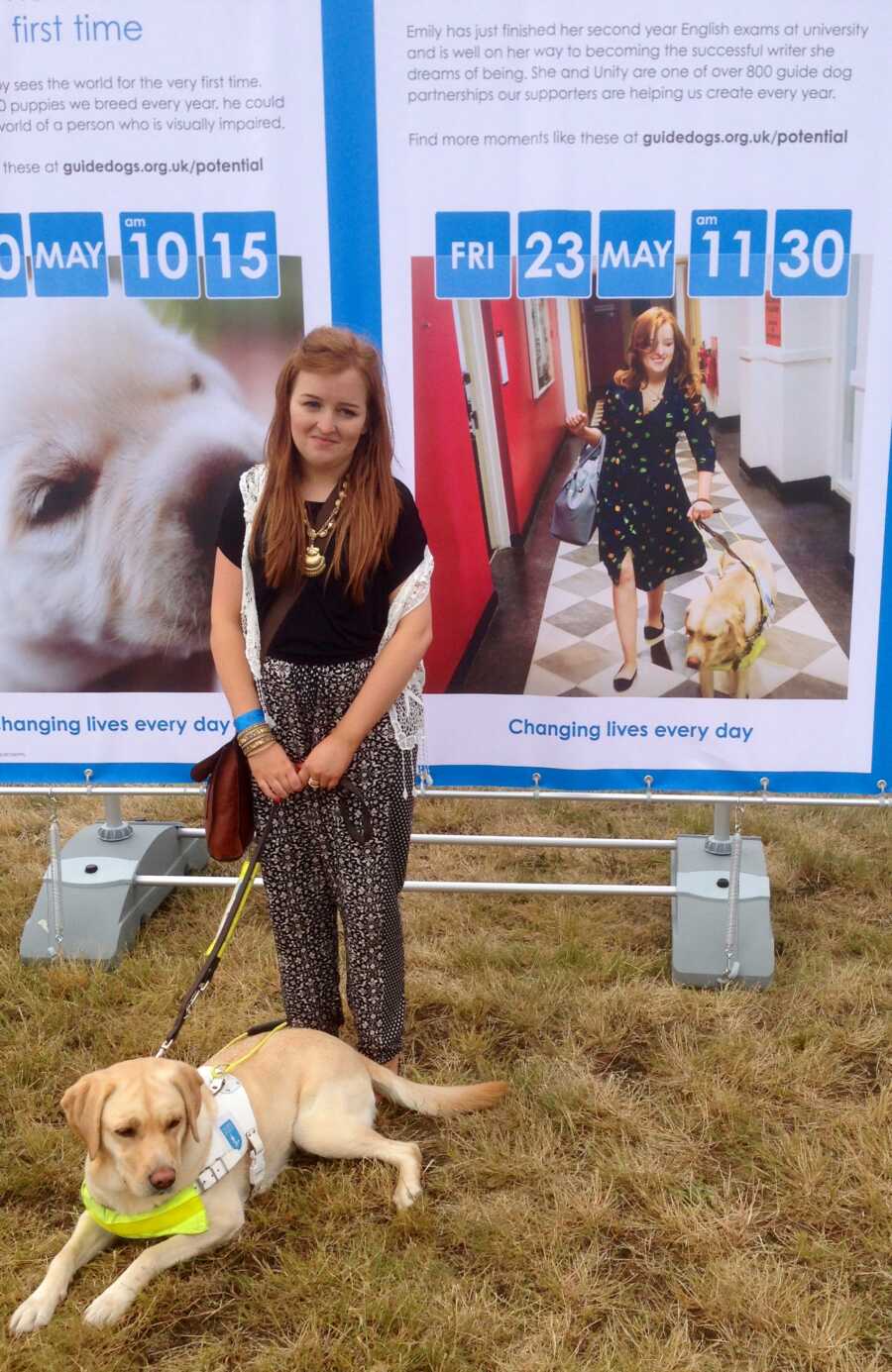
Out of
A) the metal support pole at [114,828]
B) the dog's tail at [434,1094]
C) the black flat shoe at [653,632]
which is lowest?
the dog's tail at [434,1094]

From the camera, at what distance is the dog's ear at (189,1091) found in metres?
2.70

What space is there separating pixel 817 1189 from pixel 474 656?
70.6 inches

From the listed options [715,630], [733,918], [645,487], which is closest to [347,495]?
[645,487]

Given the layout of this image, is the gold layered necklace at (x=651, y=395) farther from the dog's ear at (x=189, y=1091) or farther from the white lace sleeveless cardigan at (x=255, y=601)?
the dog's ear at (x=189, y=1091)

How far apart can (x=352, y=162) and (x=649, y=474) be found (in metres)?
1.24

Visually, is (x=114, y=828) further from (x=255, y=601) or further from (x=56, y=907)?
(x=255, y=601)

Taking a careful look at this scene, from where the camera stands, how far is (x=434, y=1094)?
3.29m

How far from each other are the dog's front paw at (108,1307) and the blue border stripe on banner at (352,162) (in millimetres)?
2594

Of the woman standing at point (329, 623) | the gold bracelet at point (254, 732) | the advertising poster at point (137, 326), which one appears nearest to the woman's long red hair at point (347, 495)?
the woman standing at point (329, 623)

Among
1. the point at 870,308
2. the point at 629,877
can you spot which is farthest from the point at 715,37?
the point at 629,877

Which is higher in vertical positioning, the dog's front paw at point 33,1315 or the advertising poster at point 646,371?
the advertising poster at point 646,371

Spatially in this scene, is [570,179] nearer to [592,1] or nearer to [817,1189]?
[592,1]

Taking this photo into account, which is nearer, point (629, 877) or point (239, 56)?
point (239, 56)

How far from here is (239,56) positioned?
3602 mm
